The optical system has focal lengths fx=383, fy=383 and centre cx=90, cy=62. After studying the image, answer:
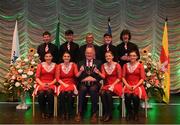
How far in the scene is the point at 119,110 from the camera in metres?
6.64

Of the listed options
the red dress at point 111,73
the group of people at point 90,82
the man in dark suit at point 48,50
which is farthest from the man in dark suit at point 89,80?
the man in dark suit at point 48,50

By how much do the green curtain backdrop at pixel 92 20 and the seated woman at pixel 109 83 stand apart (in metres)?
2.61

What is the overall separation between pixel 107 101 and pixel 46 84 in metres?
1.01

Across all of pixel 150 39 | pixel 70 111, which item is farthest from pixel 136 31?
pixel 70 111

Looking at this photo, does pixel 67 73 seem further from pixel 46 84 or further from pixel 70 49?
pixel 70 49

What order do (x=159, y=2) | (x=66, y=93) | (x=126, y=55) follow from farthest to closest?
1. (x=159, y=2)
2. (x=126, y=55)
3. (x=66, y=93)

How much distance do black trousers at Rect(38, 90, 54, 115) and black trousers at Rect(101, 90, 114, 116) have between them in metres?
0.81

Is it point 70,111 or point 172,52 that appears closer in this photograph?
point 70,111

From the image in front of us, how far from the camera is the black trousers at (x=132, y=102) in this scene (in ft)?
19.2

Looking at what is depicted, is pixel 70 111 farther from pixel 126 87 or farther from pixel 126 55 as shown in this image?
pixel 126 55

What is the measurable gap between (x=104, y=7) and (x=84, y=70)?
2.90 m

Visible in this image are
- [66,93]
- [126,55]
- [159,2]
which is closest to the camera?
[66,93]

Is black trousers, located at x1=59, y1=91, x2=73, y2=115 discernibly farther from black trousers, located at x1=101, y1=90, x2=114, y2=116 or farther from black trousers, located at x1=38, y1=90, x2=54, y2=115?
black trousers, located at x1=101, y1=90, x2=114, y2=116

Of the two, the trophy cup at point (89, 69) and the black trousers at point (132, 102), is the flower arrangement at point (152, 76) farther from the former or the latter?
the trophy cup at point (89, 69)
